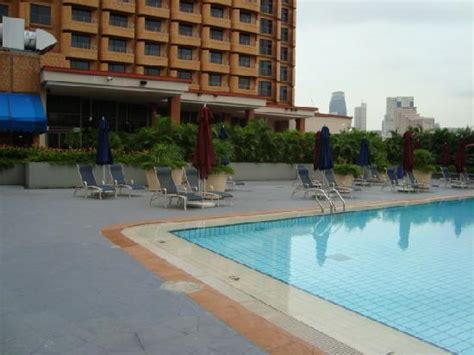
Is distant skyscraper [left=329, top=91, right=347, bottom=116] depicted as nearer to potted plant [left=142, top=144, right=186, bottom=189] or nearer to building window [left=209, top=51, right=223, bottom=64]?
building window [left=209, top=51, right=223, bottom=64]

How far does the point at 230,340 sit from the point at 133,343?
77 centimetres

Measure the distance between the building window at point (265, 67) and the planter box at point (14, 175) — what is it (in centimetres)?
4215

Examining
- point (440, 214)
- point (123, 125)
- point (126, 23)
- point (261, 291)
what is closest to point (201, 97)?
point (123, 125)

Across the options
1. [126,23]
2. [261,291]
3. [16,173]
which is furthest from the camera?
[126,23]

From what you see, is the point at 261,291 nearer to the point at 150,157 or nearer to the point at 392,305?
the point at 392,305

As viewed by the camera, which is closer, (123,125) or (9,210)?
(9,210)

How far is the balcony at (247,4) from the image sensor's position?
5212 centimetres

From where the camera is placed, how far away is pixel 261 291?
5.59 meters

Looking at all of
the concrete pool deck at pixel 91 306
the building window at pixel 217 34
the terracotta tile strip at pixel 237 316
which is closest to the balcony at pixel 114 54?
the building window at pixel 217 34

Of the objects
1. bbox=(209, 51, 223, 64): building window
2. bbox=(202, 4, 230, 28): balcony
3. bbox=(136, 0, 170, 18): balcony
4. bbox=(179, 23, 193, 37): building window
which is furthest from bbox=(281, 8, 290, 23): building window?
bbox=(136, 0, 170, 18): balcony

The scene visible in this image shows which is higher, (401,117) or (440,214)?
(401,117)

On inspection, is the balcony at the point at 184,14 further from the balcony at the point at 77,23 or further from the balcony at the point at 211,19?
the balcony at the point at 77,23

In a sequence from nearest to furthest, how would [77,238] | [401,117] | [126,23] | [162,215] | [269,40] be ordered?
[77,238], [162,215], [126,23], [269,40], [401,117]

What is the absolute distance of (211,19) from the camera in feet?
167
